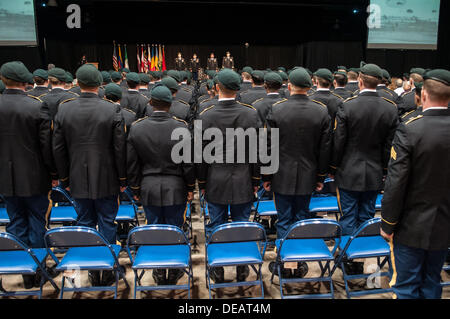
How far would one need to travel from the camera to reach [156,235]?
2.83 metres

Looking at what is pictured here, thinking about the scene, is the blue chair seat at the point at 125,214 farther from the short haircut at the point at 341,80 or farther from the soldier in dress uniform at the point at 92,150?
the short haircut at the point at 341,80

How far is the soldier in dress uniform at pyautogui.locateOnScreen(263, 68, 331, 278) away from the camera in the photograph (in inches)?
139

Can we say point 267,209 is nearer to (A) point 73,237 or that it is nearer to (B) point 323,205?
(B) point 323,205

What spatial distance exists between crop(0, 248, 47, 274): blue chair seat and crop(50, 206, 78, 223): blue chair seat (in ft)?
2.23

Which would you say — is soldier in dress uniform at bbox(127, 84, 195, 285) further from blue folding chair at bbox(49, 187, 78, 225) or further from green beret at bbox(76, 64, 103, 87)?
blue folding chair at bbox(49, 187, 78, 225)

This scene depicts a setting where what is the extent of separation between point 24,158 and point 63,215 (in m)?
0.76

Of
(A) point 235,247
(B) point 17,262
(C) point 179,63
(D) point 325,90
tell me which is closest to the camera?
(B) point 17,262

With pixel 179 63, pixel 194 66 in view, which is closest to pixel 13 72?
pixel 179 63

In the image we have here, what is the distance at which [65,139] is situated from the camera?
3.44m

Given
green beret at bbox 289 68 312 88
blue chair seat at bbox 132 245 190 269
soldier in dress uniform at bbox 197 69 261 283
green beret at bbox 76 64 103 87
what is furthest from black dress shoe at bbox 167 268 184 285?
green beret at bbox 289 68 312 88

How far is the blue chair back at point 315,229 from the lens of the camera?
9.28 ft

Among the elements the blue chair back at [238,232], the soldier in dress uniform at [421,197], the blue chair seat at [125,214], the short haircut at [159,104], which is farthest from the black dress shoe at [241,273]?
the short haircut at [159,104]

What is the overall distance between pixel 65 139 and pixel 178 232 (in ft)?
5.08
